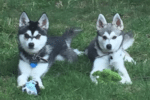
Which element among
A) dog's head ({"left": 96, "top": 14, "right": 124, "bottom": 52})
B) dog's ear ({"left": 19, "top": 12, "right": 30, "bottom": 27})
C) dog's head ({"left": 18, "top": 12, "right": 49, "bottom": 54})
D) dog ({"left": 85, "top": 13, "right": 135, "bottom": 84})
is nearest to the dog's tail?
dog ({"left": 85, "top": 13, "right": 135, "bottom": 84})

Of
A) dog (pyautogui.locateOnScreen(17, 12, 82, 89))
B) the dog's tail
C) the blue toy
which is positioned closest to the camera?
the blue toy

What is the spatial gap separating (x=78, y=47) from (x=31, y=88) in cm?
250

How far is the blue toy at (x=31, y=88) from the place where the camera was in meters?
4.54

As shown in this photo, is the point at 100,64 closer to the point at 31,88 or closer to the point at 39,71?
the point at 39,71

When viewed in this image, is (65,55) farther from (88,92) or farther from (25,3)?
(25,3)

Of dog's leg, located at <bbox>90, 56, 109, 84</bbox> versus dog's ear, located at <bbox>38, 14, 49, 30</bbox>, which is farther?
dog's leg, located at <bbox>90, 56, 109, 84</bbox>

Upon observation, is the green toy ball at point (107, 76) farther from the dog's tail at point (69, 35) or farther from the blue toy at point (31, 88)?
the dog's tail at point (69, 35)

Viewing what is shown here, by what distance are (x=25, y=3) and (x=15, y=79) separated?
4.64 metres

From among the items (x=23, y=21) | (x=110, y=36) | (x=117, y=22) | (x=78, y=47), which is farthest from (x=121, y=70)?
(x=23, y=21)

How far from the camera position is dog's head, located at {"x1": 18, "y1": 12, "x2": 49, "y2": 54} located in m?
4.80

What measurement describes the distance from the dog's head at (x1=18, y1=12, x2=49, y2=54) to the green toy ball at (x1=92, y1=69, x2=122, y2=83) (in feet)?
4.04

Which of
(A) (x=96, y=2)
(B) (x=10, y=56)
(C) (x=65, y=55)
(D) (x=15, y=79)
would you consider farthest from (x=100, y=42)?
(A) (x=96, y=2)

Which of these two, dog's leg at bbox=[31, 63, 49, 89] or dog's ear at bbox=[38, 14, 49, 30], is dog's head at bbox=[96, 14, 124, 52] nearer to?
dog's ear at bbox=[38, 14, 49, 30]

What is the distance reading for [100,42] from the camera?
17.2 ft
